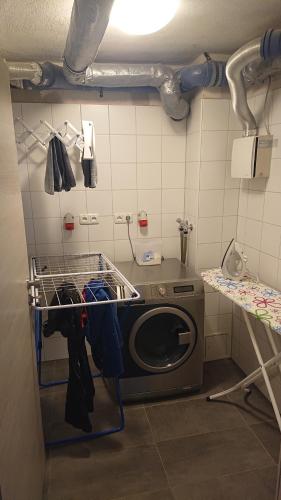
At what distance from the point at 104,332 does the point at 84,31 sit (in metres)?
1.45

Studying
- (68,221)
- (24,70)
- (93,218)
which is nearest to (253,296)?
(93,218)

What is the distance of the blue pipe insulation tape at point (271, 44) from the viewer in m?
1.51

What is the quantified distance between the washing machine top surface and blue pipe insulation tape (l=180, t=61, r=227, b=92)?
1280 mm

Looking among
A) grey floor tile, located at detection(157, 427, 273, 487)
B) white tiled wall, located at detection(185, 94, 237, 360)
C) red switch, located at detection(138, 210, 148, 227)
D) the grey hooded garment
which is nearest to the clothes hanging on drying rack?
grey floor tile, located at detection(157, 427, 273, 487)

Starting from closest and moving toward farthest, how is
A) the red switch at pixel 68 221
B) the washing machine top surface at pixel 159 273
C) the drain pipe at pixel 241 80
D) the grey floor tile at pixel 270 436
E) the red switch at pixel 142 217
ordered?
the drain pipe at pixel 241 80
the grey floor tile at pixel 270 436
the washing machine top surface at pixel 159 273
the red switch at pixel 68 221
the red switch at pixel 142 217

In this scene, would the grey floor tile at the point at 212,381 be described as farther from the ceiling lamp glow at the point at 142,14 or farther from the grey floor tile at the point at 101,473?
the ceiling lamp glow at the point at 142,14

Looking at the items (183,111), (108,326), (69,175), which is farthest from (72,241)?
(183,111)

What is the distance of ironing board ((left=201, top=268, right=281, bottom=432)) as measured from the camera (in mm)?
1525

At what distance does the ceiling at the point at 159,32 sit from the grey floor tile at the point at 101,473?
2.30 metres

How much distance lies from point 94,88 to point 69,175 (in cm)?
67

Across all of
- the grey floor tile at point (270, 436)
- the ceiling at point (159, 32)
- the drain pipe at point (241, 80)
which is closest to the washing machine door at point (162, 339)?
the grey floor tile at point (270, 436)

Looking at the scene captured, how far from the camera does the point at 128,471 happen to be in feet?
5.50

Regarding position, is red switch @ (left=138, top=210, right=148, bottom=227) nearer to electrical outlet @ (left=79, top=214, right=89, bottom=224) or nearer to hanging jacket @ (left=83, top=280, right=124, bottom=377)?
electrical outlet @ (left=79, top=214, right=89, bottom=224)

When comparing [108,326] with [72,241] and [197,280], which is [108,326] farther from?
[72,241]
